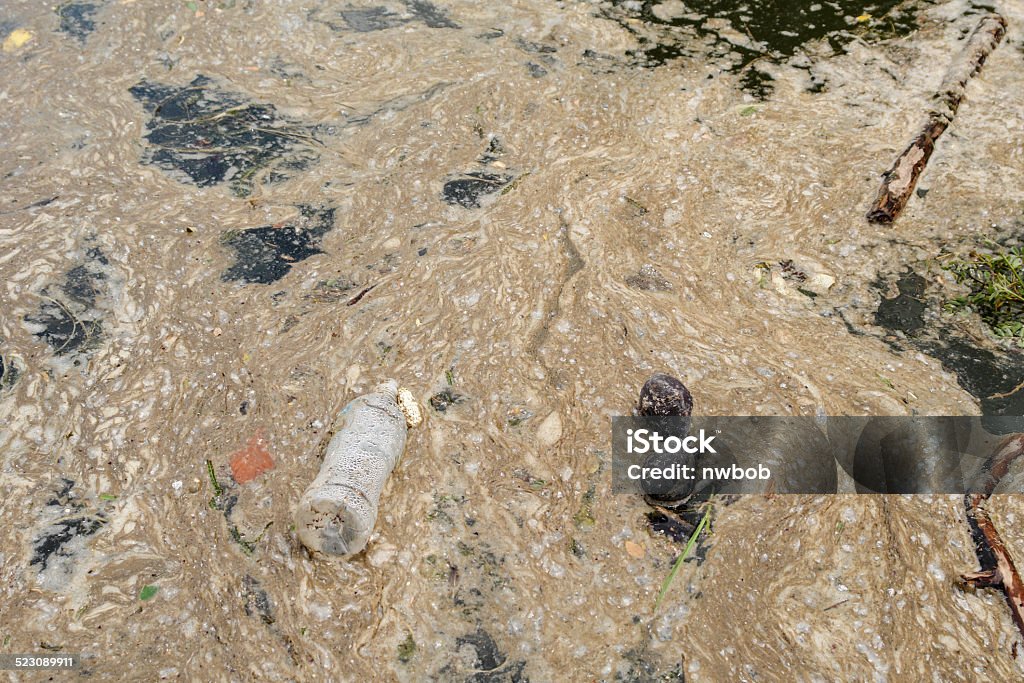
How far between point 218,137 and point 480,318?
104 inches

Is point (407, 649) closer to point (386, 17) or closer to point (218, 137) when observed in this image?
point (218, 137)

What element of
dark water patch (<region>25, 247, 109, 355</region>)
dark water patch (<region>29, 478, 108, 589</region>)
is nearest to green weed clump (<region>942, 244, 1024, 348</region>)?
dark water patch (<region>29, 478, 108, 589</region>)

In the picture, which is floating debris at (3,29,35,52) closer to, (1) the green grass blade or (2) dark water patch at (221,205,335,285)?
(2) dark water patch at (221,205,335,285)

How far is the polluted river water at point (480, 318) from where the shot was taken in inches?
117

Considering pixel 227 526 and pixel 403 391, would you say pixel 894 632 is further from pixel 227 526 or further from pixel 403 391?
pixel 227 526

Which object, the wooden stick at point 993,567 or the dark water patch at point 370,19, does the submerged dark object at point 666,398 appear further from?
the dark water patch at point 370,19

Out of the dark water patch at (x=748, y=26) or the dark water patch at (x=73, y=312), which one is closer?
the dark water patch at (x=73, y=312)

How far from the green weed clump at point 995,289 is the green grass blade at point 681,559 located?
2.12 meters

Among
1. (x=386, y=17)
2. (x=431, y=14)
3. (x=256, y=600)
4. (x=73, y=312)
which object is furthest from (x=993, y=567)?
(x=386, y=17)

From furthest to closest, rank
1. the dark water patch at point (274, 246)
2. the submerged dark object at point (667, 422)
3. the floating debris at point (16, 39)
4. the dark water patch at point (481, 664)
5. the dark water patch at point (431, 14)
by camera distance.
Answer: the dark water patch at point (431, 14)
the floating debris at point (16, 39)
the dark water patch at point (274, 246)
the submerged dark object at point (667, 422)
the dark water patch at point (481, 664)

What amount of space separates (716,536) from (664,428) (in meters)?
0.55

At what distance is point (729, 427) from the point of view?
3568mm

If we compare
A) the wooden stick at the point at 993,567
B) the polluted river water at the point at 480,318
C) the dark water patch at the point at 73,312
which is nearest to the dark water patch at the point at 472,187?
the polluted river water at the point at 480,318

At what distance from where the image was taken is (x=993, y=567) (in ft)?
10.0
